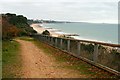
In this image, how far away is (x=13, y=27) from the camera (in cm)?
5450

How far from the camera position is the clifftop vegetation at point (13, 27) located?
1709 inches

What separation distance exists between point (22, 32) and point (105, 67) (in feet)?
285

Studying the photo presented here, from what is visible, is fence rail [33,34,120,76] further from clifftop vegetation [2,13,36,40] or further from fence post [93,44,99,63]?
clifftop vegetation [2,13,36,40]

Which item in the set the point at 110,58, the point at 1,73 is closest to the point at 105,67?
the point at 110,58

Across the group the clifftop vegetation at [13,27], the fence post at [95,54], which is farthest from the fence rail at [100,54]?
the clifftop vegetation at [13,27]

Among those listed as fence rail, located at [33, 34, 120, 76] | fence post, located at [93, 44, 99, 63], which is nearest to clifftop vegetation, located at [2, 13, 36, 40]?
fence rail, located at [33, 34, 120, 76]

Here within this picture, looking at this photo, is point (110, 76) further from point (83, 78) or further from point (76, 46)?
point (76, 46)

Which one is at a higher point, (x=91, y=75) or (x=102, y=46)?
(x=102, y=46)

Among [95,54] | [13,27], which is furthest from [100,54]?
[13,27]

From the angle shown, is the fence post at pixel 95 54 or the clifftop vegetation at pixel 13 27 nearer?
the fence post at pixel 95 54

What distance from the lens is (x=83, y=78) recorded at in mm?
12344

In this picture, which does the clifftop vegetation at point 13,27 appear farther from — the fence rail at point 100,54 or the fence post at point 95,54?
the fence post at point 95,54

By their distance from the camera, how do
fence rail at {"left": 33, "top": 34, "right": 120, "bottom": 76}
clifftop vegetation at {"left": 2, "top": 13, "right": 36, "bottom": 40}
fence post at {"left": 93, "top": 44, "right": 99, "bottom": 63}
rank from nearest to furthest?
fence rail at {"left": 33, "top": 34, "right": 120, "bottom": 76} → fence post at {"left": 93, "top": 44, "right": 99, "bottom": 63} → clifftop vegetation at {"left": 2, "top": 13, "right": 36, "bottom": 40}

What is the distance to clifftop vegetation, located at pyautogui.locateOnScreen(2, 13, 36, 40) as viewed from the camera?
4341cm
